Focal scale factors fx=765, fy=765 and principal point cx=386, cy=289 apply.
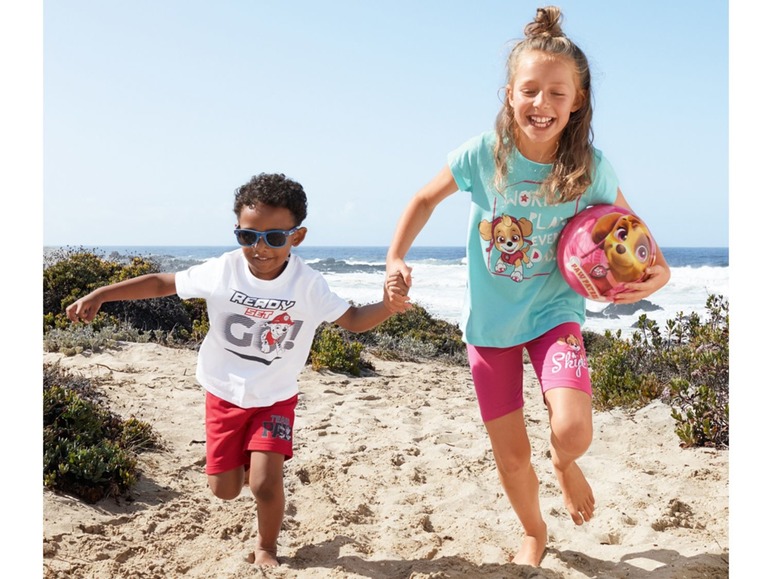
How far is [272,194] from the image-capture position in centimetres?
388

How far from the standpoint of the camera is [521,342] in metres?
3.63

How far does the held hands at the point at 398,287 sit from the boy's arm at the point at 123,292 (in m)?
1.16

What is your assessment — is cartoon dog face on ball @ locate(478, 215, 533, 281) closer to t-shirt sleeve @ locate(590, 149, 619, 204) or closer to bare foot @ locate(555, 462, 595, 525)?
t-shirt sleeve @ locate(590, 149, 619, 204)

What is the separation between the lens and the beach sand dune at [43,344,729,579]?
392cm

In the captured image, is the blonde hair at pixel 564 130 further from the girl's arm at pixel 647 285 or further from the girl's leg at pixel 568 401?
the girl's leg at pixel 568 401

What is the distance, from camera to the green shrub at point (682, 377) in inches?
235

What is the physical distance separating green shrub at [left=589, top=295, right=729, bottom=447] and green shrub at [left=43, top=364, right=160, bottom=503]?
4.13 m

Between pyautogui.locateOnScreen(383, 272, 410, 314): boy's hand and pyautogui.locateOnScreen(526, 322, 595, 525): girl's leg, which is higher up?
pyautogui.locateOnScreen(383, 272, 410, 314): boy's hand

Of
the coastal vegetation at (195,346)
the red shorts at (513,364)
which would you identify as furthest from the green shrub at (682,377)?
the red shorts at (513,364)

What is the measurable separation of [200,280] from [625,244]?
2106mm

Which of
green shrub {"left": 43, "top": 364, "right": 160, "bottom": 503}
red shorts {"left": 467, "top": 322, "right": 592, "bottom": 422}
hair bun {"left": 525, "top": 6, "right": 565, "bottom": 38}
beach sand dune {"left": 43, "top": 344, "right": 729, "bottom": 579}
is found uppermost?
hair bun {"left": 525, "top": 6, "right": 565, "bottom": 38}

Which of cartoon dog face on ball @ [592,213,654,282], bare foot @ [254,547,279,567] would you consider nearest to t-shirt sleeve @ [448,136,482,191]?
cartoon dog face on ball @ [592,213,654,282]

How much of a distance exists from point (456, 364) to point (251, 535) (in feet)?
24.1

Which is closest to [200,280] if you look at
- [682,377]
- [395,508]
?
[395,508]
